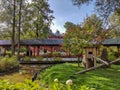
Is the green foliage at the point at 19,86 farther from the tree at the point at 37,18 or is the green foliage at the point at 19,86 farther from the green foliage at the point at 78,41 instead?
the tree at the point at 37,18

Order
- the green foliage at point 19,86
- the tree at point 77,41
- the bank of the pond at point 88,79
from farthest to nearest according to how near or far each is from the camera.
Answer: the tree at point 77,41 < the bank of the pond at point 88,79 < the green foliage at point 19,86

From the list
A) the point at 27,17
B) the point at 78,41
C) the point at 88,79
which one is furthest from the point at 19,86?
the point at 27,17

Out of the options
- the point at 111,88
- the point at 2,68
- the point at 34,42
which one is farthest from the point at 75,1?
the point at 34,42

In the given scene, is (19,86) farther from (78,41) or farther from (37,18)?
(37,18)

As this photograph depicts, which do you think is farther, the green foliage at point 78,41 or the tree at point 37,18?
the tree at point 37,18

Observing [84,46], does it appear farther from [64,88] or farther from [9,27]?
[9,27]

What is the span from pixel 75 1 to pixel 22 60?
70.5 ft

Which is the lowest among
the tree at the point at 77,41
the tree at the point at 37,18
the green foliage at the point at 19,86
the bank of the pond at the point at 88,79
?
the bank of the pond at the point at 88,79

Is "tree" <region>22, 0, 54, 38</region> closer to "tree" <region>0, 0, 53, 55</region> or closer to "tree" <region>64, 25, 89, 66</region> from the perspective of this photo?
"tree" <region>0, 0, 53, 55</region>

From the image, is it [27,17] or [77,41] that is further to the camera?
[27,17]

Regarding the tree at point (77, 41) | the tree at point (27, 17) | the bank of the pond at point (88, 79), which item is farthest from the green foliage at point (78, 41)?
the tree at point (27, 17)

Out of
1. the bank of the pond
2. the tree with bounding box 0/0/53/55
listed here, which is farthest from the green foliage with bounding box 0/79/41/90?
the tree with bounding box 0/0/53/55

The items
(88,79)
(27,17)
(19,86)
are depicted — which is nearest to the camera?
(19,86)

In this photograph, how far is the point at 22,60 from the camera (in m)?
36.7
